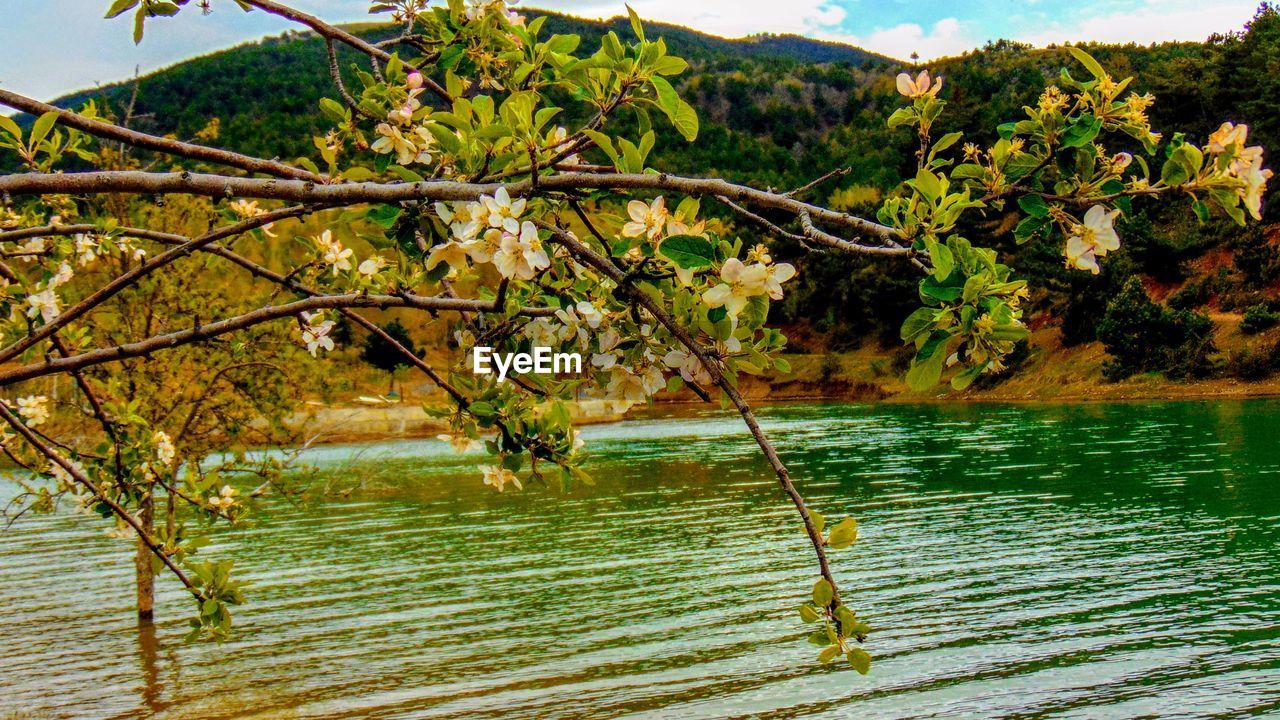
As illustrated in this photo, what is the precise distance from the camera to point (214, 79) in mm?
113250

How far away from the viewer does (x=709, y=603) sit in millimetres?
14367

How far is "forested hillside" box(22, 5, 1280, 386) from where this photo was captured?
4797cm

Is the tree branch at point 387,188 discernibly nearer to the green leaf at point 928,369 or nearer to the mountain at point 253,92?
the green leaf at point 928,369

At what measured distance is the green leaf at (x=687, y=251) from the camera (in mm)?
2031

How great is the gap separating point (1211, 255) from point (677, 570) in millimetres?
48454

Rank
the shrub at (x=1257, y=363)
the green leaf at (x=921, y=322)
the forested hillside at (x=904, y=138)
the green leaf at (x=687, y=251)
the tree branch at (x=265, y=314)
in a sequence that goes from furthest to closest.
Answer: the forested hillside at (x=904, y=138)
the shrub at (x=1257, y=363)
the tree branch at (x=265, y=314)
the green leaf at (x=687, y=251)
the green leaf at (x=921, y=322)

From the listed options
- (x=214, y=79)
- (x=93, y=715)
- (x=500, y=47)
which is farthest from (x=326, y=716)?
(x=214, y=79)

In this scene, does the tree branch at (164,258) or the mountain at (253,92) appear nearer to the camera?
the tree branch at (164,258)

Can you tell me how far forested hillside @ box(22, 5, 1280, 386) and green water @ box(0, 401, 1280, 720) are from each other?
4854mm

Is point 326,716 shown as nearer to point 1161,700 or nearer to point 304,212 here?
point 1161,700

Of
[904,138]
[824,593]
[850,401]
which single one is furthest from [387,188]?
[850,401]

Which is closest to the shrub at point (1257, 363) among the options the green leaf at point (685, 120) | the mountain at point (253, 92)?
the mountain at point (253, 92)

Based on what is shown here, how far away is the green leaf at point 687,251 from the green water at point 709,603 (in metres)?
8.53

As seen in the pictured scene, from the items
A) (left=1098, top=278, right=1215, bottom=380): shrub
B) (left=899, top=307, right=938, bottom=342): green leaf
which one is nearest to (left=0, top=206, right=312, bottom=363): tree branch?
(left=899, top=307, right=938, bottom=342): green leaf
